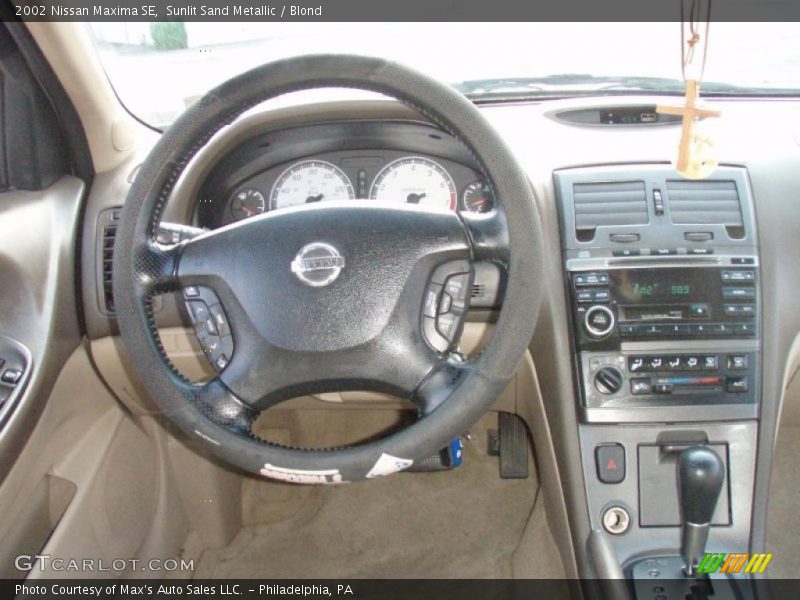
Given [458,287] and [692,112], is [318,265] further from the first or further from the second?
[692,112]

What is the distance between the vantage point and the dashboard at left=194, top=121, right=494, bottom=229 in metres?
1.75

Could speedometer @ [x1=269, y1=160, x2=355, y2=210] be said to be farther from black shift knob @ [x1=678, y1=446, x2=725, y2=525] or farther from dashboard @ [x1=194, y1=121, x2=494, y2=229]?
black shift knob @ [x1=678, y1=446, x2=725, y2=525]

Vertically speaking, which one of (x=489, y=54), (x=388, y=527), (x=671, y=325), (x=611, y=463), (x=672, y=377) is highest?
(x=489, y=54)

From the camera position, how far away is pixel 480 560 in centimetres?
219

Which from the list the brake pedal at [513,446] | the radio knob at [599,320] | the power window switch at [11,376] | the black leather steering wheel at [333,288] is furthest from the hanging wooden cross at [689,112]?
the power window switch at [11,376]

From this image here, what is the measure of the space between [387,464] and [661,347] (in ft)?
2.54

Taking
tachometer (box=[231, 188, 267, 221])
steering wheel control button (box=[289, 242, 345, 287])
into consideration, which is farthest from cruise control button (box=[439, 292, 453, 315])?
tachometer (box=[231, 188, 267, 221])

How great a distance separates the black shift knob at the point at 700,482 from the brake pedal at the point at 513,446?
30.5 inches

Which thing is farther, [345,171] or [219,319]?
[345,171]

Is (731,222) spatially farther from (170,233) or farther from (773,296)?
(170,233)

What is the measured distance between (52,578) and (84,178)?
0.88 metres

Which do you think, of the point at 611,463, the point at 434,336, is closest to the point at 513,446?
the point at 611,463

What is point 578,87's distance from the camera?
1920mm
